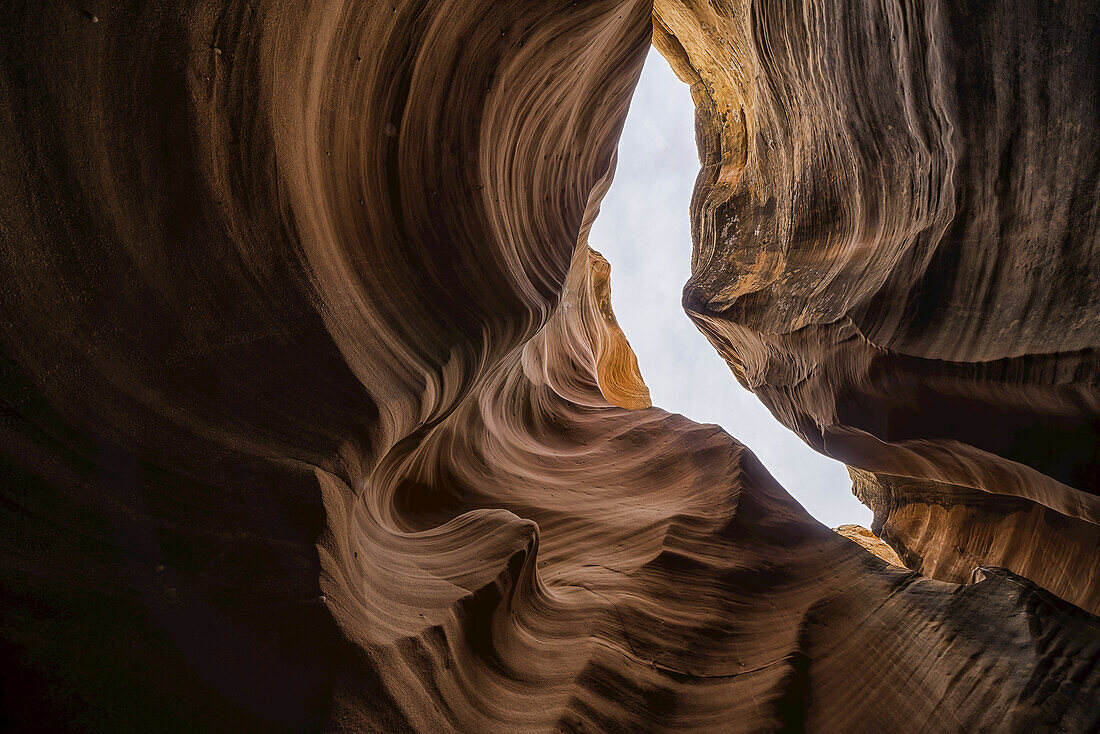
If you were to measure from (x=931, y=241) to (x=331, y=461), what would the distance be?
16.4 ft

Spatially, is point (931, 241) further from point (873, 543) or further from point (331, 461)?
point (873, 543)

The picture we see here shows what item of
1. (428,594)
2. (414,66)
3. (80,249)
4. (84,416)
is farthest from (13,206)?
(428,594)

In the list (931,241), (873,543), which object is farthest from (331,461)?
(873,543)

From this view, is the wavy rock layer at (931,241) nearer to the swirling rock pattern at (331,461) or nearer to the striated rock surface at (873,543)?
the swirling rock pattern at (331,461)

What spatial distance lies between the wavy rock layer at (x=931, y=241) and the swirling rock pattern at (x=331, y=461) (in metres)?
0.46

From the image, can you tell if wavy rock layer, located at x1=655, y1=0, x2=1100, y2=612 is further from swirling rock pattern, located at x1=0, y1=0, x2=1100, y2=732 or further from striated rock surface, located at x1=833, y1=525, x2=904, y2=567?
striated rock surface, located at x1=833, y1=525, x2=904, y2=567

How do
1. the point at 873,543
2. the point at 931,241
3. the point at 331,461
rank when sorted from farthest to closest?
the point at 873,543
the point at 931,241
the point at 331,461

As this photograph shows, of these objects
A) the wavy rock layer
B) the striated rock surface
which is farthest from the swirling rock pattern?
the striated rock surface

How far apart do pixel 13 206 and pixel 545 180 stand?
5.85 meters

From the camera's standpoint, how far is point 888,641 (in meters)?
3.97

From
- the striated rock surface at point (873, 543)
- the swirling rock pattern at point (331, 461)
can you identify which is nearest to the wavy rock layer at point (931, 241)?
the swirling rock pattern at point (331, 461)

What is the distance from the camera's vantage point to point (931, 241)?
4.17 metres

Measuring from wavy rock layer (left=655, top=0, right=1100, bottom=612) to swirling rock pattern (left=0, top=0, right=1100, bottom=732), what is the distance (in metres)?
Result: 0.46

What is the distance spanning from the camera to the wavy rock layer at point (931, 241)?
3.10 metres
